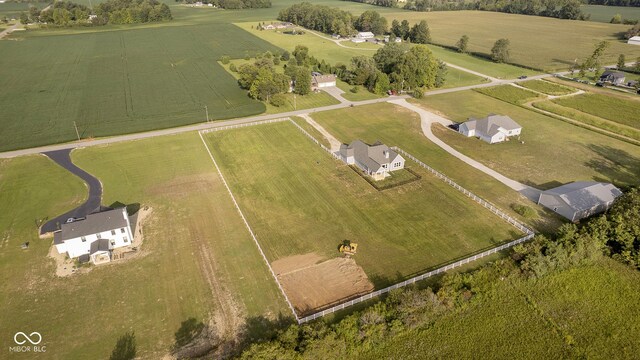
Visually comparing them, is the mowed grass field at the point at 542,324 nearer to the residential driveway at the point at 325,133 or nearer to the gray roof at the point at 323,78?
the residential driveway at the point at 325,133

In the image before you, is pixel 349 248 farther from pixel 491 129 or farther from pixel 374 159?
pixel 491 129

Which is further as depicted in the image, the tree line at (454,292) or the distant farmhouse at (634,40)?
the distant farmhouse at (634,40)

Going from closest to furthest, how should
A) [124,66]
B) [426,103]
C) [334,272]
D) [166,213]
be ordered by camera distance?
[334,272] → [166,213] → [426,103] → [124,66]

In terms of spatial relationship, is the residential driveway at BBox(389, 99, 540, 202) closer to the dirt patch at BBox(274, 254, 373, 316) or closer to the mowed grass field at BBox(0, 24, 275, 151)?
the dirt patch at BBox(274, 254, 373, 316)

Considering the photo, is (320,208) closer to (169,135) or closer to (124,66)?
(169,135)

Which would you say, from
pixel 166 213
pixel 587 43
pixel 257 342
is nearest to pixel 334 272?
pixel 257 342

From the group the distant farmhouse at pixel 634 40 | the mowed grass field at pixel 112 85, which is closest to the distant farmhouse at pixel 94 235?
the mowed grass field at pixel 112 85
